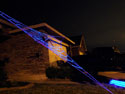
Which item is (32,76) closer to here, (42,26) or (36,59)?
(36,59)

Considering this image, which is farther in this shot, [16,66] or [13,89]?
[16,66]

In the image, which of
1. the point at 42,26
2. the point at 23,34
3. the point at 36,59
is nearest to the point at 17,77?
the point at 36,59

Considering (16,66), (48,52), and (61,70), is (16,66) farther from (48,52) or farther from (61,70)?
(61,70)

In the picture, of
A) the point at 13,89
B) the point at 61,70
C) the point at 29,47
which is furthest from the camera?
the point at 29,47

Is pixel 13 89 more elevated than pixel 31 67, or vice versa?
pixel 31 67

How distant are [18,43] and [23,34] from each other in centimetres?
89

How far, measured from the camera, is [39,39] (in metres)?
8.80

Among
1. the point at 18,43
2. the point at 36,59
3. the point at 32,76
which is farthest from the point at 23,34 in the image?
the point at 32,76

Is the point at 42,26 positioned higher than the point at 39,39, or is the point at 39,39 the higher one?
the point at 42,26

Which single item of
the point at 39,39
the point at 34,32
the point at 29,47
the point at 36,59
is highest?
the point at 34,32

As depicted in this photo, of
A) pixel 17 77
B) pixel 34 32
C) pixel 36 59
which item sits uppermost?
pixel 34 32

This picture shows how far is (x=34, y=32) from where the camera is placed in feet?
29.2

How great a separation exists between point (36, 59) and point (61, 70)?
215cm

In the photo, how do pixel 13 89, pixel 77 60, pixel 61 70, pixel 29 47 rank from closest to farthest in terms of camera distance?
pixel 13 89, pixel 61 70, pixel 29 47, pixel 77 60
